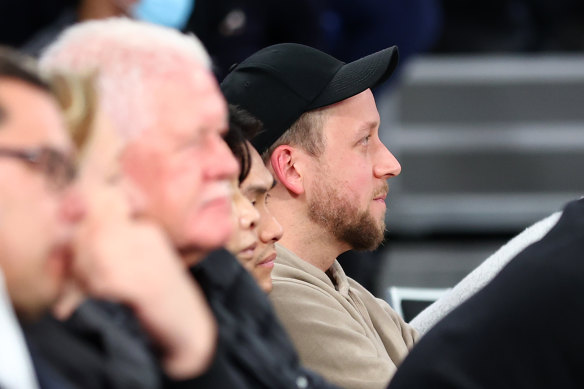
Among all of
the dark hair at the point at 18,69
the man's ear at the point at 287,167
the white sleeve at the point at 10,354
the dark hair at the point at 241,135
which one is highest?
the dark hair at the point at 18,69

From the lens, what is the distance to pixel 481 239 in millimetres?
6406

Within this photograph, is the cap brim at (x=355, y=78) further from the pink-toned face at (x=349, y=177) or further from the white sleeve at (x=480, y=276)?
the white sleeve at (x=480, y=276)

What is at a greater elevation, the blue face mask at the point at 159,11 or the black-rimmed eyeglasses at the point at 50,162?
the black-rimmed eyeglasses at the point at 50,162

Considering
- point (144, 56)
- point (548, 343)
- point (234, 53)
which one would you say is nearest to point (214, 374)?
point (144, 56)

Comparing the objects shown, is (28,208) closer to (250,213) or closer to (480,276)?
(250,213)

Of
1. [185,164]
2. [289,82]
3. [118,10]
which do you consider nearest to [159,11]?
[118,10]

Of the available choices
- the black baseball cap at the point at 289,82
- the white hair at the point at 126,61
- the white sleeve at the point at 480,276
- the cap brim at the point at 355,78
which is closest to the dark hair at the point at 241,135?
the black baseball cap at the point at 289,82

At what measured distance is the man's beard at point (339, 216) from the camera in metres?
2.24

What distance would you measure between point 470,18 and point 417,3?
1.73m

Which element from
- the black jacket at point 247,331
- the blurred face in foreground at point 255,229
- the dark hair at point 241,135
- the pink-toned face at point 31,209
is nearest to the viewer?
the pink-toned face at point 31,209

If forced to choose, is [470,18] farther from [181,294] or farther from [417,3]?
[181,294]

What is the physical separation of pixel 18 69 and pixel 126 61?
4.9 inches

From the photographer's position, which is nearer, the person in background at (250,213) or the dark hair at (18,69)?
the dark hair at (18,69)

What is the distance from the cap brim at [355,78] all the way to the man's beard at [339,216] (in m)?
0.17
